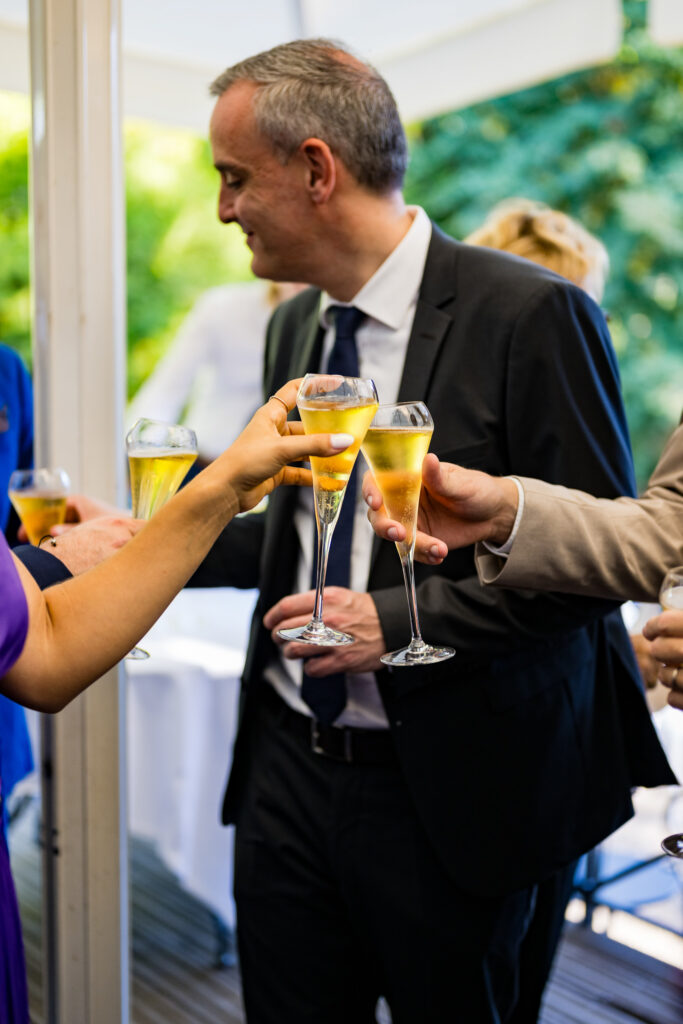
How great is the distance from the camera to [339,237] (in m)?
2.04

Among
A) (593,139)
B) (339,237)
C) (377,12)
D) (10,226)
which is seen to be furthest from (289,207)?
(10,226)

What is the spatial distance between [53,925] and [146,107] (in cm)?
270

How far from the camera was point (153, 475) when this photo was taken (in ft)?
5.45

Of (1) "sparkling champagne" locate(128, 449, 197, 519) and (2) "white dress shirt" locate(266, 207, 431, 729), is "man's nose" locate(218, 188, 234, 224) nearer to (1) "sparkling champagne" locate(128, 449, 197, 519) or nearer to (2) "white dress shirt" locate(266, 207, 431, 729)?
(2) "white dress shirt" locate(266, 207, 431, 729)

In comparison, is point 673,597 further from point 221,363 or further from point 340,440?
point 221,363

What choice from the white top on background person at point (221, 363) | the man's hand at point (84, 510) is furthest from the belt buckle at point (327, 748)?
the white top on background person at point (221, 363)

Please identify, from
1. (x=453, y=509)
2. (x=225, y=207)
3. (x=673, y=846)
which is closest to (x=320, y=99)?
(x=225, y=207)

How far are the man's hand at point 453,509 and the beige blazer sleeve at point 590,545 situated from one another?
0.12ft

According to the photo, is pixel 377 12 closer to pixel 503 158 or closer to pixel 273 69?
pixel 273 69

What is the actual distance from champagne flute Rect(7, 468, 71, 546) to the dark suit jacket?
572 millimetres

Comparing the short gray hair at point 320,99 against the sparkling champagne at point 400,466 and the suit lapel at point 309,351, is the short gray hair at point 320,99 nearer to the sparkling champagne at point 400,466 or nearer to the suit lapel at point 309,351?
the suit lapel at point 309,351

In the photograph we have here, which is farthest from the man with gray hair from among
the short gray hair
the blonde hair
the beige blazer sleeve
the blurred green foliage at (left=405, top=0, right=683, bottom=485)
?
the blurred green foliage at (left=405, top=0, right=683, bottom=485)

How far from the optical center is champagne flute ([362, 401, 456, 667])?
1303 millimetres

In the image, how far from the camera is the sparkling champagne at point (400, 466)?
131 cm
